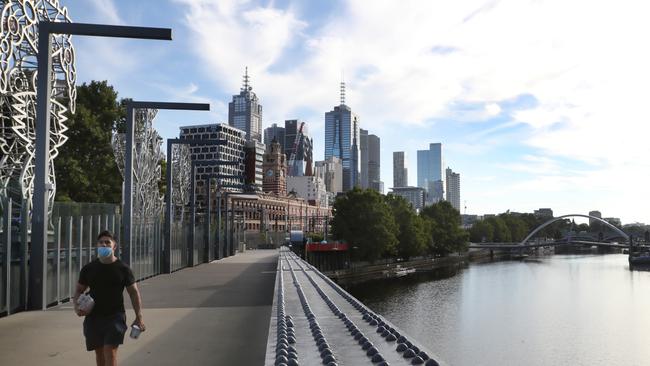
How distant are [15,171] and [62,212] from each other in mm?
9612

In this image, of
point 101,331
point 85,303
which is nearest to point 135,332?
point 101,331

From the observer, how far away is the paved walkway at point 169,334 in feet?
31.4

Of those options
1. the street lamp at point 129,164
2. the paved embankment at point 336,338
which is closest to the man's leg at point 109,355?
the paved embankment at point 336,338

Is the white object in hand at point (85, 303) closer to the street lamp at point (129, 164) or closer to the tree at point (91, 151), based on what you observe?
the street lamp at point (129, 164)

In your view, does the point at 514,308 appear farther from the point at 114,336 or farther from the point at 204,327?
the point at 114,336

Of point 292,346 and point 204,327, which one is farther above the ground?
point 292,346

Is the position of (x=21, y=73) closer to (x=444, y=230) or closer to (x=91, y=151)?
(x=91, y=151)

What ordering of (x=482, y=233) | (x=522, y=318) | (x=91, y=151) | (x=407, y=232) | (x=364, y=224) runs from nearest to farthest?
(x=522, y=318) < (x=91, y=151) < (x=364, y=224) < (x=407, y=232) < (x=482, y=233)

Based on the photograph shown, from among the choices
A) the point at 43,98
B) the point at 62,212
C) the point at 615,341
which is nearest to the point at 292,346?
the point at 43,98

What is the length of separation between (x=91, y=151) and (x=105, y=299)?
142 ft

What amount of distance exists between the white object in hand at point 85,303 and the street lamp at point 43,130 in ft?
30.6

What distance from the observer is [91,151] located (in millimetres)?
46969

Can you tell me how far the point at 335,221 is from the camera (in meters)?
90.4

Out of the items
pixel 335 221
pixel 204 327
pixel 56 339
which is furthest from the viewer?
pixel 335 221
